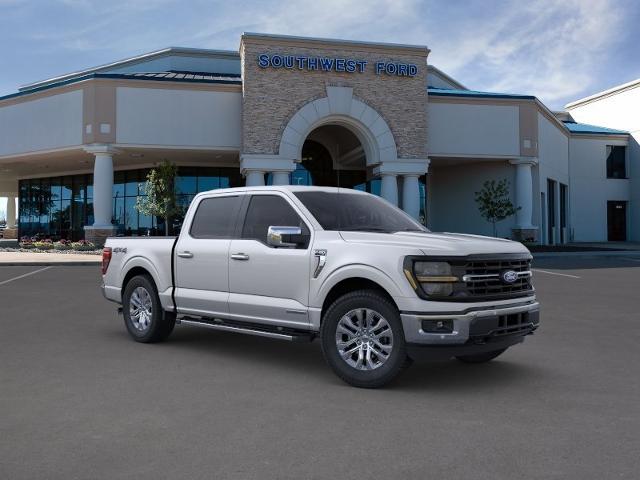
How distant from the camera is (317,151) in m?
39.3

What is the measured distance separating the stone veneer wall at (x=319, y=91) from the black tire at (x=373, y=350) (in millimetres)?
24407

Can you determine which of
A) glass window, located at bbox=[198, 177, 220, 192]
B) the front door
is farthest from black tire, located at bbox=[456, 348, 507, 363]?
glass window, located at bbox=[198, 177, 220, 192]

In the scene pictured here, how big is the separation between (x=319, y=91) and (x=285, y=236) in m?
25.1

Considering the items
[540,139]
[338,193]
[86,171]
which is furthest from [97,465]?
[86,171]

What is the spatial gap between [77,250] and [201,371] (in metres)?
26.2

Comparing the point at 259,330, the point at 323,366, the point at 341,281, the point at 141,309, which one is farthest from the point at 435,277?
the point at 141,309

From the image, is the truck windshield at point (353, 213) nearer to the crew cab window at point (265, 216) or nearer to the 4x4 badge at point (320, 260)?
the crew cab window at point (265, 216)

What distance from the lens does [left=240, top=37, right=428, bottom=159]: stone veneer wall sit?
29.8 metres

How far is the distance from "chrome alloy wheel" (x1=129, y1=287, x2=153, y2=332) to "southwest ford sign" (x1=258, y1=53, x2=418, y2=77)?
2289cm

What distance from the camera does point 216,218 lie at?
7.75m

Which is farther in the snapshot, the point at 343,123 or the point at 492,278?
the point at 343,123

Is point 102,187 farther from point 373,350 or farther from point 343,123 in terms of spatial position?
point 373,350

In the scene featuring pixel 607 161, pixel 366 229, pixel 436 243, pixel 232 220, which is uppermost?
pixel 607 161

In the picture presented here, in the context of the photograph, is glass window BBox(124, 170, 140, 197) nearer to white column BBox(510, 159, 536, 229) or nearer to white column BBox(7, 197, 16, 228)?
white column BBox(510, 159, 536, 229)
